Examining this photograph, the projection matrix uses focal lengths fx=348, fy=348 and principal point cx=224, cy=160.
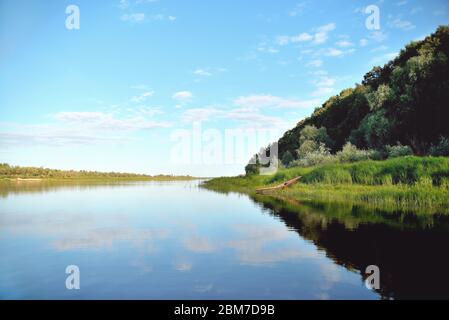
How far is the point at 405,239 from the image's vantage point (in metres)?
13.3

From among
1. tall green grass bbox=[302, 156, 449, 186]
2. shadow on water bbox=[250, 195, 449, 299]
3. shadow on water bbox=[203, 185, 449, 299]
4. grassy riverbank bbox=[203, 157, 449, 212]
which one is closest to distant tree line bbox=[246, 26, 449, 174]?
tall green grass bbox=[302, 156, 449, 186]

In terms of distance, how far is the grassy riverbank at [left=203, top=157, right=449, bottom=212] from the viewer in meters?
23.6

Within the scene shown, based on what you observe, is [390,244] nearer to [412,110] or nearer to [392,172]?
[392,172]

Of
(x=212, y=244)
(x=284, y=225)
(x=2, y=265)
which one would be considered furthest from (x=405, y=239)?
(x=2, y=265)

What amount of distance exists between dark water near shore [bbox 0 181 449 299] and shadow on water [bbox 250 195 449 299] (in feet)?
0.12

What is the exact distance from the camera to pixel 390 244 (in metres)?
12.6

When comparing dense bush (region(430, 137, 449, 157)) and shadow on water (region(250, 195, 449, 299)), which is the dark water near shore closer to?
shadow on water (region(250, 195, 449, 299))

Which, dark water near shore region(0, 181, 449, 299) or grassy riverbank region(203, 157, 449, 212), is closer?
dark water near shore region(0, 181, 449, 299)

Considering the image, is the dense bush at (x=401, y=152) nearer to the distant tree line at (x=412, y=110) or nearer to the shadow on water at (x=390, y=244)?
the distant tree line at (x=412, y=110)

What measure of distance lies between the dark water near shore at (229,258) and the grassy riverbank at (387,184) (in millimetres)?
5628

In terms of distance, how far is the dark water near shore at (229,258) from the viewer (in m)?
8.39

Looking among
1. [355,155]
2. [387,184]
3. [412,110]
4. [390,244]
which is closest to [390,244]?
[390,244]

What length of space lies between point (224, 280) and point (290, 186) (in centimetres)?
3484

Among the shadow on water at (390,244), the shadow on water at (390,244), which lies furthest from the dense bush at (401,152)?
the shadow on water at (390,244)
